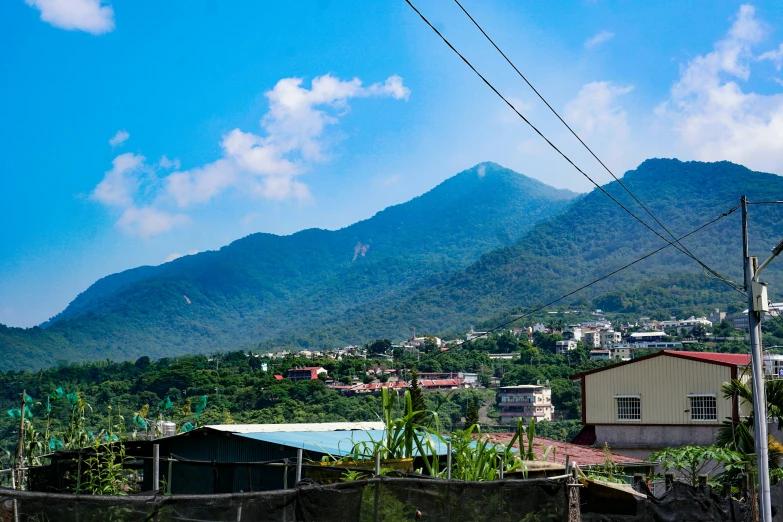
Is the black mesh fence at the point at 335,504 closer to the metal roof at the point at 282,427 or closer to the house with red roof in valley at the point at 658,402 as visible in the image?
the metal roof at the point at 282,427

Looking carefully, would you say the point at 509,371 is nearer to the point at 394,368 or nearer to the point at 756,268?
the point at 394,368

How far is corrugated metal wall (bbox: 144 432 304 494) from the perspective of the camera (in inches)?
553

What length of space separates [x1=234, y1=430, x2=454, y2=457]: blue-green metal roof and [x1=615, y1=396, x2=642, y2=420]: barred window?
1547 centimetres

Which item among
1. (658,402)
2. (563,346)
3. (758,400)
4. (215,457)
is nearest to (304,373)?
(563,346)

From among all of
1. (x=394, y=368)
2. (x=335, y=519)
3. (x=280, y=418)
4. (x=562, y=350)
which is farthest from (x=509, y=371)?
(x=335, y=519)

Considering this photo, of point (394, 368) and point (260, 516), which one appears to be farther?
point (394, 368)

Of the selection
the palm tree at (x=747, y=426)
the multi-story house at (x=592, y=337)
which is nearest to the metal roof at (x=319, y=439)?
the palm tree at (x=747, y=426)

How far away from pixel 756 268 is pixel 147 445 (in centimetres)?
1086

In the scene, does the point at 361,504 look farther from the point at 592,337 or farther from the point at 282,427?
the point at 592,337

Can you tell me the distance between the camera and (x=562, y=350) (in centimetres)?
15738

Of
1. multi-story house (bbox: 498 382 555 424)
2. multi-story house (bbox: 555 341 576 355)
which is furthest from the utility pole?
multi-story house (bbox: 555 341 576 355)

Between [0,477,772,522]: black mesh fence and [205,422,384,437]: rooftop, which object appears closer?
[0,477,772,522]: black mesh fence

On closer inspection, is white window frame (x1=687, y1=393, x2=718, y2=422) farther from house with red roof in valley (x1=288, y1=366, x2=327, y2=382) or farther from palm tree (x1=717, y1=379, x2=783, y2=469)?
house with red roof in valley (x1=288, y1=366, x2=327, y2=382)

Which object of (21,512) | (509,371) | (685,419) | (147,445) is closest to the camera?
(21,512)
